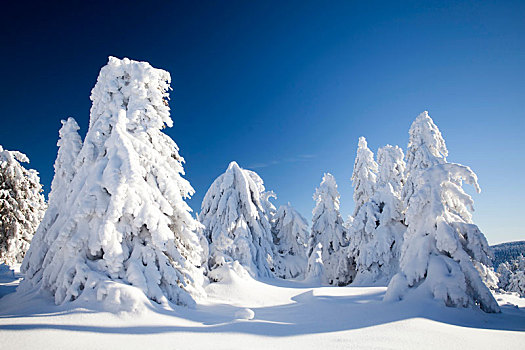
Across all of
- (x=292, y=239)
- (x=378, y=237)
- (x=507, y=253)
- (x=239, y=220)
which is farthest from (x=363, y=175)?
(x=507, y=253)

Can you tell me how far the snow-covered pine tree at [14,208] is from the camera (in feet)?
57.8

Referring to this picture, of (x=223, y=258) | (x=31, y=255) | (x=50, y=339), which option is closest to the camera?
(x=50, y=339)

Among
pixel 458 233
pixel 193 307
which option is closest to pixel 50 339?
pixel 193 307

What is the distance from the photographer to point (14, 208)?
1792 cm

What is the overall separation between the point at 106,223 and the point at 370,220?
54.5 ft

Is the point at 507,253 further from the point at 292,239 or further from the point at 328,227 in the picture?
A: the point at 292,239

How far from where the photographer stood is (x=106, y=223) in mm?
7324

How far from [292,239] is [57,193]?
19816 millimetres

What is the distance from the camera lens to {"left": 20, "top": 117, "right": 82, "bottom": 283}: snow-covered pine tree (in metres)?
8.81

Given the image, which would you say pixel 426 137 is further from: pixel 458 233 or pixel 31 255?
pixel 31 255

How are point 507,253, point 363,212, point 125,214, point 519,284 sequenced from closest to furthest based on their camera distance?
1. point 125,214
2. point 363,212
3. point 519,284
4. point 507,253

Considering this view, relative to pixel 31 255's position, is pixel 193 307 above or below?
below

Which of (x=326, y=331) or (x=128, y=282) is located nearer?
(x=326, y=331)

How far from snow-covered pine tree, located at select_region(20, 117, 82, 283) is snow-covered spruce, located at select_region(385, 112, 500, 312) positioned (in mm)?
11596
